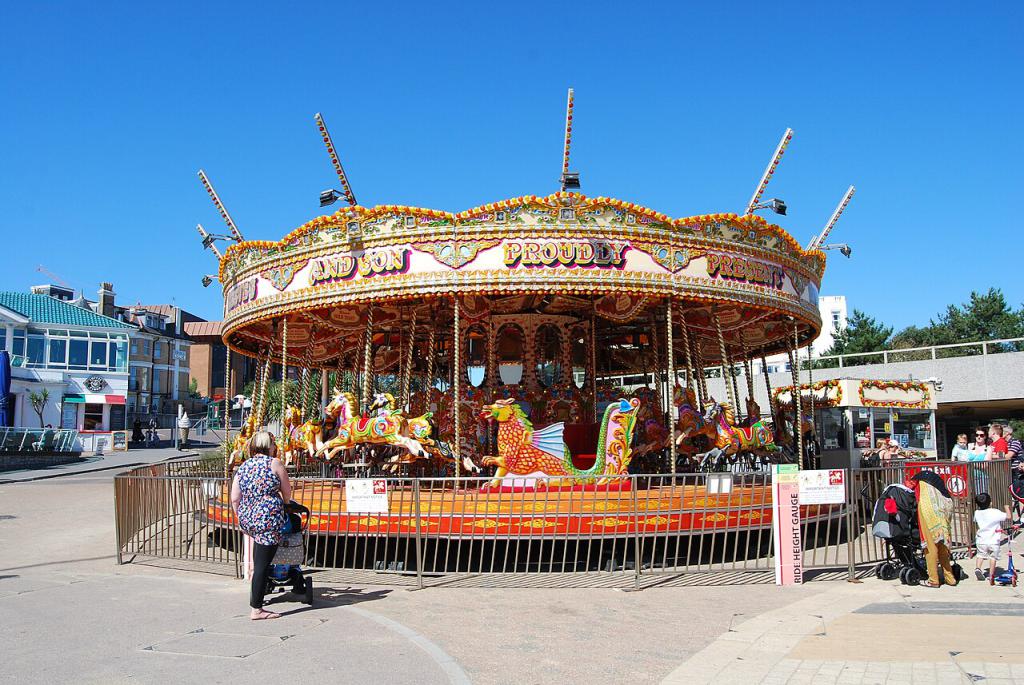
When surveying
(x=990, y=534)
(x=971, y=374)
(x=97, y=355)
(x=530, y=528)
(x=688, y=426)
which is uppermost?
(x=97, y=355)

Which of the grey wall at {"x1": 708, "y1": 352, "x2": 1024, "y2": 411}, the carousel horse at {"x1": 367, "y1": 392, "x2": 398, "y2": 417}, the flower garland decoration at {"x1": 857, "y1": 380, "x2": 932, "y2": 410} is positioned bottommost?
the carousel horse at {"x1": 367, "y1": 392, "x2": 398, "y2": 417}

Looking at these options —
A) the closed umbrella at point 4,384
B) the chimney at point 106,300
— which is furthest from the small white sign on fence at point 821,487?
the chimney at point 106,300

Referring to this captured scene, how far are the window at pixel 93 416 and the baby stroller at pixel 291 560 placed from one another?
141ft

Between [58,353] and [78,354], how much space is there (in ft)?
3.17

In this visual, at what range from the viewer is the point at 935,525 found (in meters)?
8.63

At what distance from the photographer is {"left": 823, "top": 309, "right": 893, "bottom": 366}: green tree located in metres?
53.2

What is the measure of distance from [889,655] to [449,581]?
4767 mm

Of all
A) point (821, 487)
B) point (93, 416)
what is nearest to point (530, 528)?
point (821, 487)

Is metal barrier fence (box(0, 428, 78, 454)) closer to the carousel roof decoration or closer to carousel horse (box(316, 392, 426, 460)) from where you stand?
the carousel roof decoration

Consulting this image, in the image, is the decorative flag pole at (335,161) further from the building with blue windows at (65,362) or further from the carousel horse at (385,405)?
the building with blue windows at (65,362)

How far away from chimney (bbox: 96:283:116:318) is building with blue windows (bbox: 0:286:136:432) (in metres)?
13.1

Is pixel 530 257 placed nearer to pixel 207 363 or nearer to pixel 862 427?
pixel 862 427

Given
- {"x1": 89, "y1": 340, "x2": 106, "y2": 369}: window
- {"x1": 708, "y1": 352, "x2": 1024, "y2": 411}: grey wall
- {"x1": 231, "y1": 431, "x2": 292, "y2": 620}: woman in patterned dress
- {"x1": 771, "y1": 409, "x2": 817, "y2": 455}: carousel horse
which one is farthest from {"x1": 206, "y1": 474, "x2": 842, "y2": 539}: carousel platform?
{"x1": 89, "y1": 340, "x2": 106, "y2": 369}: window

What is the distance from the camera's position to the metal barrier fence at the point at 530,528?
964cm
